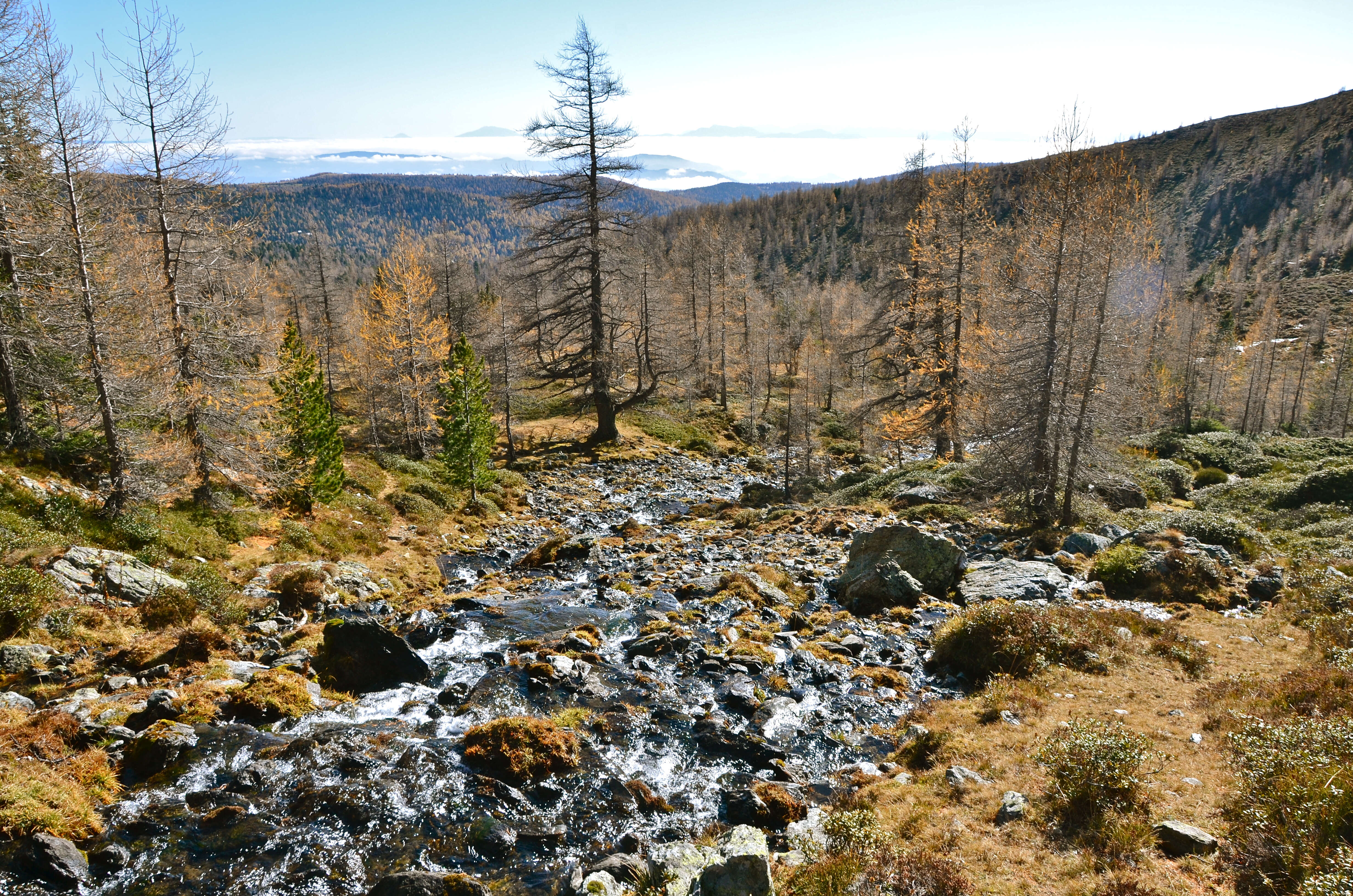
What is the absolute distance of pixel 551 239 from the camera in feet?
103

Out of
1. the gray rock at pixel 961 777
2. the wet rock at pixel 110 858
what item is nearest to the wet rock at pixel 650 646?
the gray rock at pixel 961 777

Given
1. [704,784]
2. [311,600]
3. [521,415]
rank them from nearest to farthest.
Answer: [704,784] < [311,600] < [521,415]

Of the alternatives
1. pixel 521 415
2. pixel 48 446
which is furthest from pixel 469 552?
pixel 521 415

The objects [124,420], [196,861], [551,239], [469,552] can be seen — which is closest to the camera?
[196,861]

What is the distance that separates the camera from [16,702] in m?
7.96

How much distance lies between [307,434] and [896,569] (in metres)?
19.3

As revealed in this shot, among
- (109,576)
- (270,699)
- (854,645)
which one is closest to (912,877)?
(854,645)

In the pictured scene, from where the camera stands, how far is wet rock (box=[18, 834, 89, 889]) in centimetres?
572

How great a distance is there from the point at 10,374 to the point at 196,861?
1823 cm

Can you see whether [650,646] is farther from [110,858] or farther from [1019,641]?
[110,858]

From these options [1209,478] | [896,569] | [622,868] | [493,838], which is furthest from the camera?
[1209,478]

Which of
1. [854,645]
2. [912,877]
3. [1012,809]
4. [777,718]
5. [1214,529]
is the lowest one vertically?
[854,645]

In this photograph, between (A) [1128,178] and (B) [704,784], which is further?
(A) [1128,178]

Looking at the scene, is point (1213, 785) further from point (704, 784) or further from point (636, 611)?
point (636, 611)
